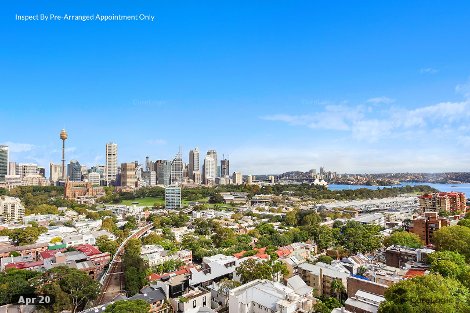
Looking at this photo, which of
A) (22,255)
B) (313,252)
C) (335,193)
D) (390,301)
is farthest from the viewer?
(335,193)

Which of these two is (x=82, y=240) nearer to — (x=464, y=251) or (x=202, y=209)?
(x=202, y=209)

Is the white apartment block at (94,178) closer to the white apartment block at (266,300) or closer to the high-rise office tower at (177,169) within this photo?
the high-rise office tower at (177,169)

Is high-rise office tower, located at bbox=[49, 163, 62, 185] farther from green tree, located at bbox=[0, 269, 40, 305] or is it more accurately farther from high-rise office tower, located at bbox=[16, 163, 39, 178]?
green tree, located at bbox=[0, 269, 40, 305]

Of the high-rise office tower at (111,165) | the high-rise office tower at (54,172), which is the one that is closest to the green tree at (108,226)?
the high-rise office tower at (111,165)

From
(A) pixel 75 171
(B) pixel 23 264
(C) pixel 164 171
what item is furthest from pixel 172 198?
(A) pixel 75 171

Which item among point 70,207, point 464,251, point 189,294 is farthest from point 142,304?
point 70,207

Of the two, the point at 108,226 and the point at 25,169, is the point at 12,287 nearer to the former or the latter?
the point at 108,226
